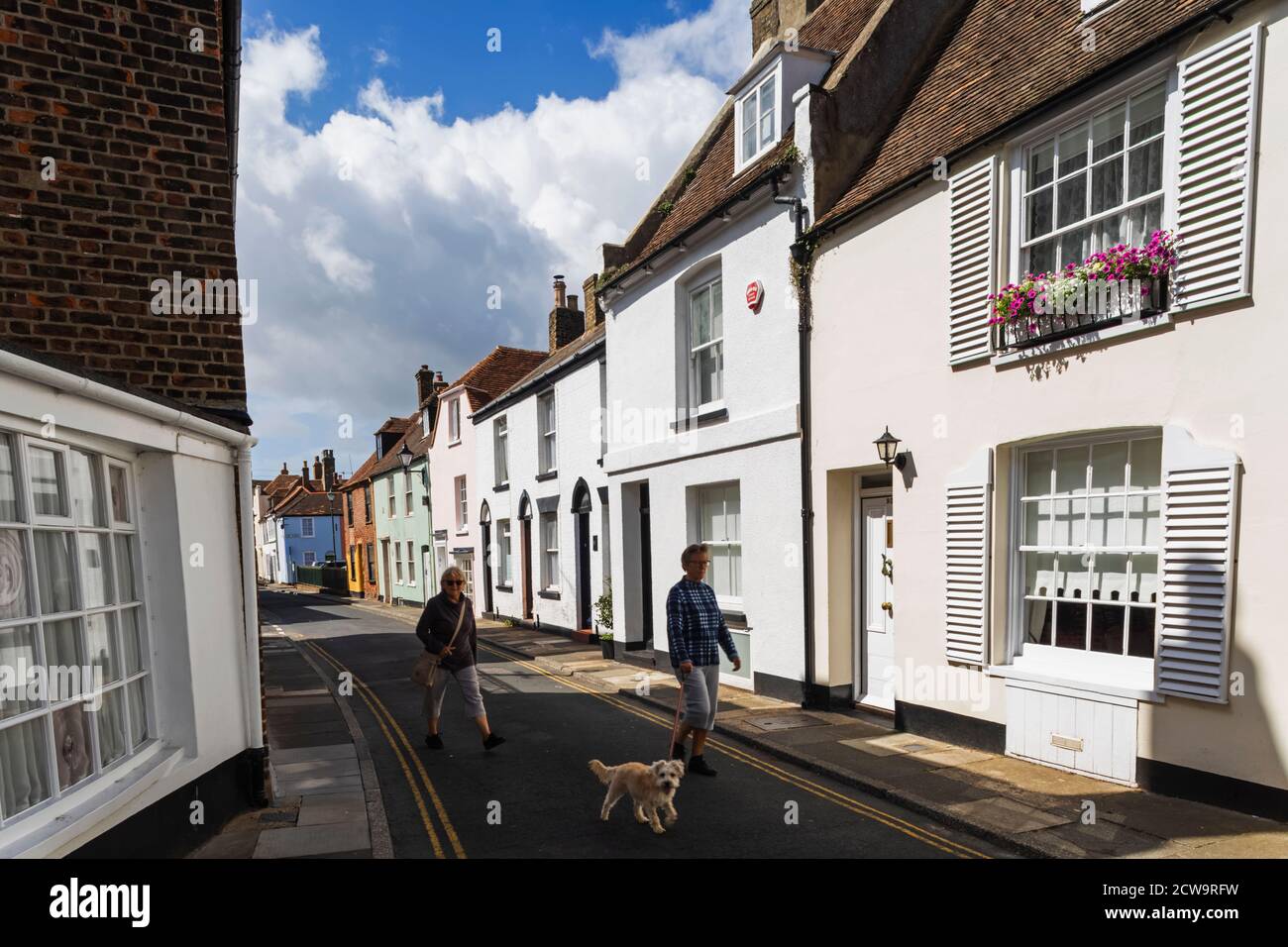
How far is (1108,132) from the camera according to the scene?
657 centimetres

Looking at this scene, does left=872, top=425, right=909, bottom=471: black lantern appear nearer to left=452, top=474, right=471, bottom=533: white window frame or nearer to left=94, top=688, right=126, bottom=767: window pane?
left=94, top=688, right=126, bottom=767: window pane

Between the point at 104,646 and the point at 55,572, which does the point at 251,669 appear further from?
the point at 55,572

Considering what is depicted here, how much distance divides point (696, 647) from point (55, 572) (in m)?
4.81

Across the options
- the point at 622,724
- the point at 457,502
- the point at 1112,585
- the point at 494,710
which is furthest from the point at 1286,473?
the point at 457,502

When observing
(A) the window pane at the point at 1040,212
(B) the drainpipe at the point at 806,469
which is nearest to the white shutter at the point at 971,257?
(A) the window pane at the point at 1040,212

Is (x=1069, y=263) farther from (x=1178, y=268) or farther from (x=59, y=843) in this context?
(x=59, y=843)

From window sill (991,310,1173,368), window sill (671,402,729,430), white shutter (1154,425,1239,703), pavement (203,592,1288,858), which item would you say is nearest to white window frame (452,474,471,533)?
pavement (203,592,1288,858)

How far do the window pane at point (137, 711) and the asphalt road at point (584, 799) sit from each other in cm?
192

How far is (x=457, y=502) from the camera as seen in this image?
26703mm

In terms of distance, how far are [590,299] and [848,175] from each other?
11250 millimetres

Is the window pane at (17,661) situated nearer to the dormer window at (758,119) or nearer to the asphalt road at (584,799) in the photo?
the asphalt road at (584,799)

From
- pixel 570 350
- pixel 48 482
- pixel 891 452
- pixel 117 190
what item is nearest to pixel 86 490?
pixel 48 482

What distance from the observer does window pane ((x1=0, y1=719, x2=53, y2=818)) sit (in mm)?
3725

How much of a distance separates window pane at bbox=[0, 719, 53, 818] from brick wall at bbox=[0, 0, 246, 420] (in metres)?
2.48
